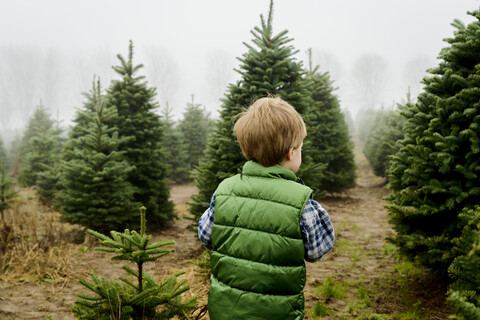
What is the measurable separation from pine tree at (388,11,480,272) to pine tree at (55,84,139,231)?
5.13 meters

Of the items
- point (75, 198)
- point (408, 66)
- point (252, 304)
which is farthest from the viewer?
point (408, 66)

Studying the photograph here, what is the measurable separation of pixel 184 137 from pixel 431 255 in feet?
51.3

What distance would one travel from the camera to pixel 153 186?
8062mm

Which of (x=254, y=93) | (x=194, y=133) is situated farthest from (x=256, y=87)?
(x=194, y=133)

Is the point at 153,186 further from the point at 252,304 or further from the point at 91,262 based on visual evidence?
the point at 252,304

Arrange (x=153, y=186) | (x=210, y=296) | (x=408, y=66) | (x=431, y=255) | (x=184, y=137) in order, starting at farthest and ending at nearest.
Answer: (x=408, y=66) → (x=184, y=137) → (x=153, y=186) → (x=431, y=255) → (x=210, y=296)

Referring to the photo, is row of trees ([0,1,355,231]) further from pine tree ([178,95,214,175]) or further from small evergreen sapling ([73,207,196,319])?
pine tree ([178,95,214,175])

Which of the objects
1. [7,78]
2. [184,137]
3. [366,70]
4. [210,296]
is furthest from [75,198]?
[7,78]

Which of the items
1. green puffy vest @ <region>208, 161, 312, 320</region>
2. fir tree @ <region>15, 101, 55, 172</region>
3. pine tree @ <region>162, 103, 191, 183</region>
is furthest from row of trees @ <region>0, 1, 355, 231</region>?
fir tree @ <region>15, 101, 55, 172</region>

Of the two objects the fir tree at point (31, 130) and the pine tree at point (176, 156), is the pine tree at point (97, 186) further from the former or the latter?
the fir tree at point (31, 130)

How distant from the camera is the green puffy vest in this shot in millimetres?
1847

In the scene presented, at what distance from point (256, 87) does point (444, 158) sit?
3239 millimetres

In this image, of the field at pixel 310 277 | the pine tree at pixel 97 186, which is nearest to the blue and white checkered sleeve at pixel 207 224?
the field at pixel 310 277

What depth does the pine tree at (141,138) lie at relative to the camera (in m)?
7.83
